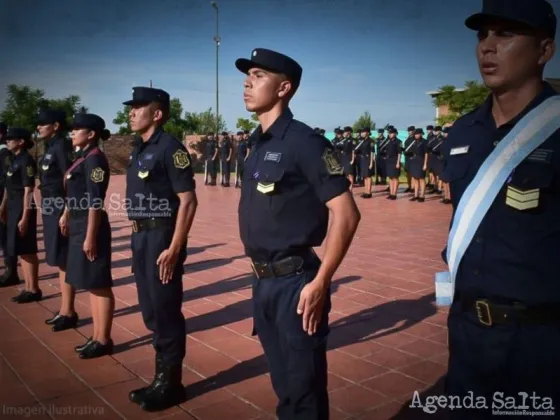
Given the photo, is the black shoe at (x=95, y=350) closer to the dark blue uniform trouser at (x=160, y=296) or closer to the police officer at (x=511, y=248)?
the dark blue uniform trouser at (x=160, y=296)

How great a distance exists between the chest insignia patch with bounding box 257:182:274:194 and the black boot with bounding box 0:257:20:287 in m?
4.83

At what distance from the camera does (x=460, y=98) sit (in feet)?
95.0

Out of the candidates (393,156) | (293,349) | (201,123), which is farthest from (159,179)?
(201,123)

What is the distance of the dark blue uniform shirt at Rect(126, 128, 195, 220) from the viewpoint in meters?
3.27

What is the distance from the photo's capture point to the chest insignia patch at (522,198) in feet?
5.53

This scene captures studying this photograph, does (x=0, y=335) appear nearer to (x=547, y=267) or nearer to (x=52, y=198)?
(x=52, y=198)

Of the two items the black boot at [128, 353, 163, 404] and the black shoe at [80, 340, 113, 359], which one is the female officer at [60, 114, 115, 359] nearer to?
the black shoe at [80, 340, 113, 359]

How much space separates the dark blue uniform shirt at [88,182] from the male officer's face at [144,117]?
0.71m

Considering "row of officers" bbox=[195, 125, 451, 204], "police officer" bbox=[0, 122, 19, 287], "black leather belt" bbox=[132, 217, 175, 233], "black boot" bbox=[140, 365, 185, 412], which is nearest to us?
"black boot" bbox=[140, 365, 185, 412]

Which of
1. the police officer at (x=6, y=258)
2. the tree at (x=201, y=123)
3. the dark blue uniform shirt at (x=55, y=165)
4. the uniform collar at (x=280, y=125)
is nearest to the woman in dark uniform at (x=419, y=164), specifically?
the police officer at (x=6, y=258)

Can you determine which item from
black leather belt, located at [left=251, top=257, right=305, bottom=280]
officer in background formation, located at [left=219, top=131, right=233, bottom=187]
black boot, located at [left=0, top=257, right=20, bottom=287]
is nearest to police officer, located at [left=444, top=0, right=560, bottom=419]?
black leather belt, located at [left=251, top=257, right=305, bottom=280]

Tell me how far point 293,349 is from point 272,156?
0.91m

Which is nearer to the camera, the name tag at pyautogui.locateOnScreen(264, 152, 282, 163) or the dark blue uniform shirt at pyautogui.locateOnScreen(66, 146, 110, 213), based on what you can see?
the name tag at pyautogui.locateOnScreen(264, 152, 282, 163)

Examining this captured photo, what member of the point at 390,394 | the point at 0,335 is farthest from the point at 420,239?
the point at 0,335
